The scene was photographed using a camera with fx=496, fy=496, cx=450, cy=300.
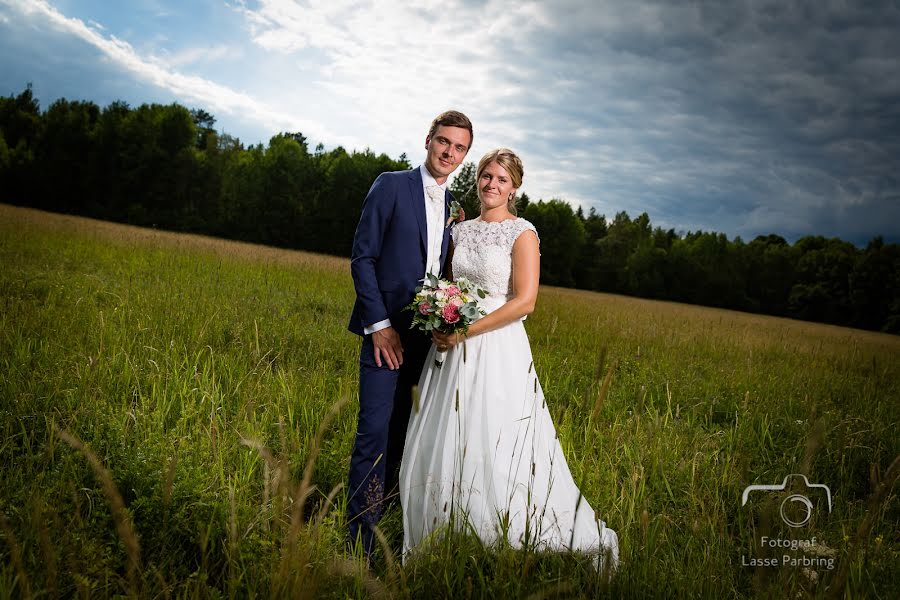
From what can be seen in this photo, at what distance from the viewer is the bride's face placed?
332 cm

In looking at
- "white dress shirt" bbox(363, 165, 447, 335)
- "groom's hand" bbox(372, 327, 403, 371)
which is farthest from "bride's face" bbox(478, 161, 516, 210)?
"groom's hand" bbox(372, 327, 403, 371)

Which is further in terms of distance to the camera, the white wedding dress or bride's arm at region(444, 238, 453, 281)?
bride's arm at region(444, 238, 453, 281)

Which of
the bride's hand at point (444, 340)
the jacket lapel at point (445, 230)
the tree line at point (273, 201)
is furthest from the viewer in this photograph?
the tree line at point (273, 201)

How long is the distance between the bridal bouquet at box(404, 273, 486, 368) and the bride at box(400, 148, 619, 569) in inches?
3.9

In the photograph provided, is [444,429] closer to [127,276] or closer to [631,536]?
[631,536]

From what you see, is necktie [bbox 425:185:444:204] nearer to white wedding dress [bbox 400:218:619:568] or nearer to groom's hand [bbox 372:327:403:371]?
white wedding dress [bbox 400:218:619:568]

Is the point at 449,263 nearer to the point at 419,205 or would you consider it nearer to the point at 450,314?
the point at 419,205

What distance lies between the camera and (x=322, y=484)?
137 inches

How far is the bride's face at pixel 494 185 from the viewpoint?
3318mm

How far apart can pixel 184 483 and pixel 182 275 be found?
334 inches

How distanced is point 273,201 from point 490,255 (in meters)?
50.2

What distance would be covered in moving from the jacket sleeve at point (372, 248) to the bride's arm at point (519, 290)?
0.42 m

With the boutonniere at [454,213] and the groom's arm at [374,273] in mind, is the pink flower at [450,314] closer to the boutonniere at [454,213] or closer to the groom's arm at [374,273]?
the groom's arm at [374,273]

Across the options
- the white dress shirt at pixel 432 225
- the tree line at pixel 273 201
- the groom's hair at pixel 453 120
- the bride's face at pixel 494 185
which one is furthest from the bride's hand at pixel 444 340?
the tree line at pixel 273 201
